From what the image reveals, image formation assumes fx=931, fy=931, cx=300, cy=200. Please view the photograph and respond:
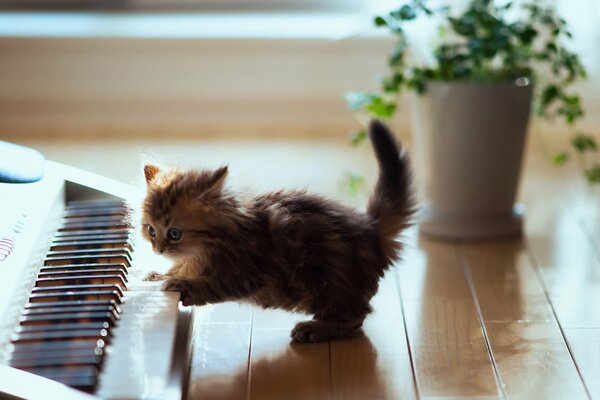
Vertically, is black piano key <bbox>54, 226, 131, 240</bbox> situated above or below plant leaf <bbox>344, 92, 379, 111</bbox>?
below

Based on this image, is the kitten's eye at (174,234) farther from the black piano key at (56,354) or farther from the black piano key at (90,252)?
the black piano key at (56,354)

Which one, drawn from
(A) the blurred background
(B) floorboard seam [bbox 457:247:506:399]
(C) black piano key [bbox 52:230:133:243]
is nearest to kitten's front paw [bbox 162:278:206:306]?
(C) black piano key [bbox 52:230:133:243]

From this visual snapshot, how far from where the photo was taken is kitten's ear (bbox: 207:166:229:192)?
180 centimetres

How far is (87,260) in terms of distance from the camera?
1.93m

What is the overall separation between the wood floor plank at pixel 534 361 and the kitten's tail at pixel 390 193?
0.31 metres

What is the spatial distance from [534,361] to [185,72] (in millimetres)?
2207

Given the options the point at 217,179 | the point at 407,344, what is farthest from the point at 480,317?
the point at 217,179

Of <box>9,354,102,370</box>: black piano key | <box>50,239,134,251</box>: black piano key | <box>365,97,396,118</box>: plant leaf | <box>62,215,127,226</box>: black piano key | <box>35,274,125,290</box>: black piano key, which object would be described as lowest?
<box>9,354,102,370</box>: black piano key

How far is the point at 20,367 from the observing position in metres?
1.56

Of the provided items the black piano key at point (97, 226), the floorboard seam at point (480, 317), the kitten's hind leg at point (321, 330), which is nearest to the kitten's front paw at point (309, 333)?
the kitten's hind leg at point (321, 330)

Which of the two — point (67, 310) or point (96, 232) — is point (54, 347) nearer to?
point (67, 310)

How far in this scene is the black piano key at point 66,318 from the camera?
1685 millimetres

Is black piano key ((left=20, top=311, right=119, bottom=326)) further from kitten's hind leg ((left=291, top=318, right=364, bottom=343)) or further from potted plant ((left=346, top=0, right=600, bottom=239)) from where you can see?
potted plant ((left=346, top=0, right=600, bottom=239))

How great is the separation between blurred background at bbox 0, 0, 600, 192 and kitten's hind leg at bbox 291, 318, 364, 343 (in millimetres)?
1646
